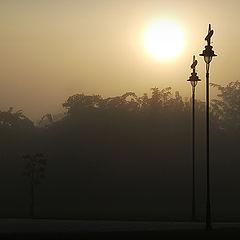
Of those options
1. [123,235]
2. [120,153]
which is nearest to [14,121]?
[120,153]

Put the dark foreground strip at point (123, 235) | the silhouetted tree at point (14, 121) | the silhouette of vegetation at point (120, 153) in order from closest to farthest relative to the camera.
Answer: the dark foreground strip at point (123, 235)
the silhouette of vegetation at point (120, 153)
the silhouetted tree at point (14, 121)

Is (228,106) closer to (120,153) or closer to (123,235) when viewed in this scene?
(120,153)

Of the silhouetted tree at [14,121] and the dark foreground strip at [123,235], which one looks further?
the silhouetted tree at [14,121]

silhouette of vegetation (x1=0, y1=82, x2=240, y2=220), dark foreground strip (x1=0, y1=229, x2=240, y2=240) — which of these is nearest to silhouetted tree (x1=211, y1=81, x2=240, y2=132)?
silhouette of vegetation (x1=0, y1=82, x2=240, y2=220)

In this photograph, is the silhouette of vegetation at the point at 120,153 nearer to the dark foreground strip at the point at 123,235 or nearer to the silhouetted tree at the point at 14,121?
the silhouetted tree at the point at 14,121

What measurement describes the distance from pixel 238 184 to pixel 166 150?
17865 millimetres

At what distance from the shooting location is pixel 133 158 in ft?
410

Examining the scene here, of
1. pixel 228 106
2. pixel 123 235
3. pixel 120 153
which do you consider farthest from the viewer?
pixel 228 106

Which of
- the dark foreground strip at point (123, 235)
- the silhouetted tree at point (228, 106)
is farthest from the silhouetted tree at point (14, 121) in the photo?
the dark foreground strip at point (123, 235)

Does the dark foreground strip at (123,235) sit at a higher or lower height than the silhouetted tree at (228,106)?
lower

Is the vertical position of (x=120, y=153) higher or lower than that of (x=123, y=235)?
higher

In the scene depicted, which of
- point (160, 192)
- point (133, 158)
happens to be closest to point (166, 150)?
point (133, 158)

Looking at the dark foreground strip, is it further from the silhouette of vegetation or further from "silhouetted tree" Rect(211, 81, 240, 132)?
"silhouetted tree" Rect(211, 81, 240, 132)

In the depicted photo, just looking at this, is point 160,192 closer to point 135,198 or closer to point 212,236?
point 135,198
